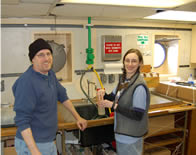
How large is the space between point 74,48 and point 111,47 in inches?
17.8

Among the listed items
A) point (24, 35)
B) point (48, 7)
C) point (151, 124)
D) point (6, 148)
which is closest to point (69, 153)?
point (6, 148)

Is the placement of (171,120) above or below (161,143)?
above

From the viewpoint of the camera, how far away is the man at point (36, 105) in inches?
43.8

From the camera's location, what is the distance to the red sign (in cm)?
228

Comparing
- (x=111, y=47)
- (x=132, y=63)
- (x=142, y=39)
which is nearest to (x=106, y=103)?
(x=132, y=63)

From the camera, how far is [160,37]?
2848 millimetres

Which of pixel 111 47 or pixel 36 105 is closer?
pixel 36 105

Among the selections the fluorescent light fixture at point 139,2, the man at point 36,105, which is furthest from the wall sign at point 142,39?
the man at point 36,105

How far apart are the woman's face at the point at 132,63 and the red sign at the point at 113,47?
0.83 meters

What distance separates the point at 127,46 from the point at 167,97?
2.72 ft

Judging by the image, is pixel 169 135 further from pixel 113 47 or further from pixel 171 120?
pixel 113 47

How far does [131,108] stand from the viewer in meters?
1.36

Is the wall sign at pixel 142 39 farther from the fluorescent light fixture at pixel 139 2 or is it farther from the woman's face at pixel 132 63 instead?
the woman's face at pixel 132 63

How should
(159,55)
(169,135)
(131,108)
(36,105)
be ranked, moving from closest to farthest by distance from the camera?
(36,105), (131,108), (169,135), (159,55)
